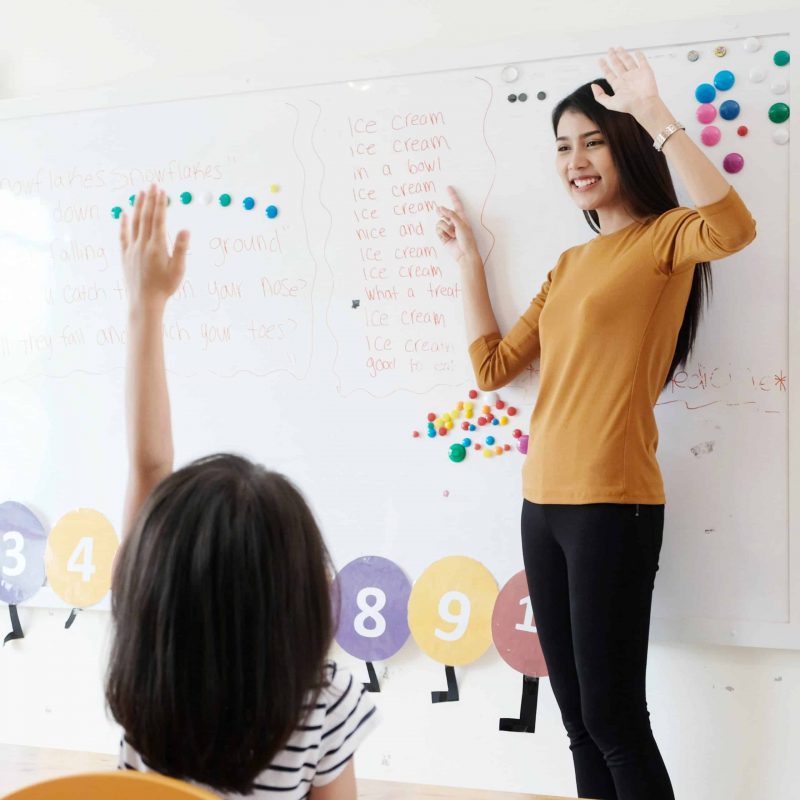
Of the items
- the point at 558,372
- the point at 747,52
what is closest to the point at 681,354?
the point at 558,372

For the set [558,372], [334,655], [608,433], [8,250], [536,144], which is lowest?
[334,655]

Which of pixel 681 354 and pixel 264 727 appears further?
pixel 681 354

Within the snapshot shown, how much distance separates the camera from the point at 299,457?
1.93 m

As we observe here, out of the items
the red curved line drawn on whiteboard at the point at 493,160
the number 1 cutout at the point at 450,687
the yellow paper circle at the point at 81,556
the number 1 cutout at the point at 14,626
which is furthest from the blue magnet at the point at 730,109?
the number 1 cutout at the point at 14,626

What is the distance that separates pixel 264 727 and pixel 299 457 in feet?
3.87

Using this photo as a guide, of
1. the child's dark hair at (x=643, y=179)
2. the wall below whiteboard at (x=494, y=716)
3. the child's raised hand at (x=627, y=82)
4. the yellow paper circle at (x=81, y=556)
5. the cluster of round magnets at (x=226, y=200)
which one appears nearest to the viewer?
the child's raised hand at (x=627, y=82)

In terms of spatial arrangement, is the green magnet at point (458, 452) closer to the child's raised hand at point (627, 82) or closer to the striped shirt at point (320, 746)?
the child's raised hand at point (627, 82)

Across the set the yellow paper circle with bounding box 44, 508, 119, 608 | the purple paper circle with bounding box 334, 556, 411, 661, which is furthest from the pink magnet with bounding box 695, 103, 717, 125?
the yellow paper circle with bounding box 44, 508, 119, 608

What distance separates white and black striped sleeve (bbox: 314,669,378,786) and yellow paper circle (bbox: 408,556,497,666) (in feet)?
3.10

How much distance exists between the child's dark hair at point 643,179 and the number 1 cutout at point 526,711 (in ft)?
2.17

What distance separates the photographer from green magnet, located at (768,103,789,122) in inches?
63.4

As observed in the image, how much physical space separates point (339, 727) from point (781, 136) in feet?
4.36

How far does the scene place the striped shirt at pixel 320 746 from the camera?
82 centimetres

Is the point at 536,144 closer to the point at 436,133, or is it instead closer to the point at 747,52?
the point at 436,133
